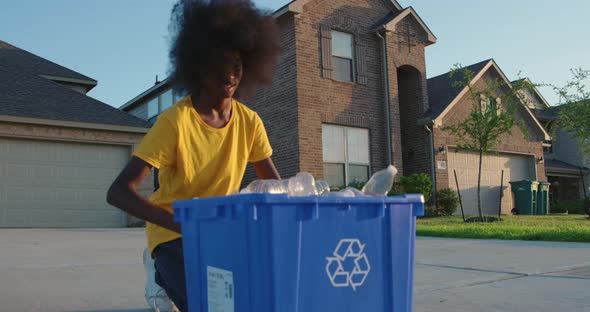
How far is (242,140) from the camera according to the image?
277cm

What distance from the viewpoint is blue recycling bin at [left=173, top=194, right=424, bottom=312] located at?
5.65ft

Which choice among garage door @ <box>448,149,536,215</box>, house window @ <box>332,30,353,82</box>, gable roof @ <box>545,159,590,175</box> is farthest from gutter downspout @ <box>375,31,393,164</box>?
gable roof @ <box>545,159,590,175</box>

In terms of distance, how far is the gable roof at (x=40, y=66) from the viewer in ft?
60.7

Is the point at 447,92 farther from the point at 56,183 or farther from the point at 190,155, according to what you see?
the point at 190,155

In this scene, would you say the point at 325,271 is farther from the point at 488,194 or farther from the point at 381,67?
the point at 488,194

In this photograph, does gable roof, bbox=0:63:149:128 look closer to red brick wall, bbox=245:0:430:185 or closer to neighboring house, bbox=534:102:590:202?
red brick wall, bbox=245:0:430:185

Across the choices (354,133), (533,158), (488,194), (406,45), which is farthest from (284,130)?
(533,158)

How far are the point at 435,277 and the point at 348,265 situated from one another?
11.0 feet

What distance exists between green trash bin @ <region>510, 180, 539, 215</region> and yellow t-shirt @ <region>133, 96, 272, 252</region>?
61.0ft

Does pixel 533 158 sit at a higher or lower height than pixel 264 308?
higher

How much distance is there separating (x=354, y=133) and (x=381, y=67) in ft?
7.37

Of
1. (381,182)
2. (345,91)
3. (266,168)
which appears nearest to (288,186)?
(381,182)

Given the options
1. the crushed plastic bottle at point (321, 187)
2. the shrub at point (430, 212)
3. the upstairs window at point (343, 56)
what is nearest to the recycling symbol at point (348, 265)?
the crushed plastic bottle at point (321, 187)

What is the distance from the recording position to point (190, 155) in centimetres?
252
